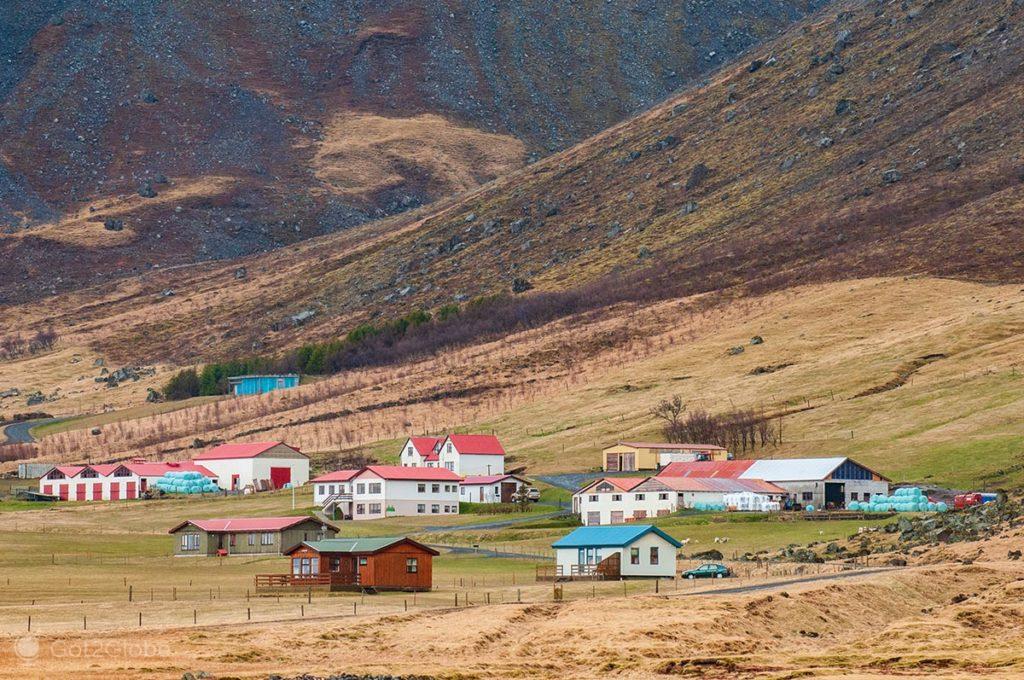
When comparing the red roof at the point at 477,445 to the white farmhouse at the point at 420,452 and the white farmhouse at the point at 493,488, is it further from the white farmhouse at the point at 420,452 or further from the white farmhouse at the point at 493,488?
the white farmhouse at the point at 493,488

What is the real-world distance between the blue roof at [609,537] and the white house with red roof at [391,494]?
153ft

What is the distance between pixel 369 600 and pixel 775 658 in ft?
80.7

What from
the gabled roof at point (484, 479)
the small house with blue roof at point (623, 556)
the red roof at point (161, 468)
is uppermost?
the red roof at point (161, 468)

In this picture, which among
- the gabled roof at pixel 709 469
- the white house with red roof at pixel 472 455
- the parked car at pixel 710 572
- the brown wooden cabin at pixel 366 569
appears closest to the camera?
the brown wooden cabin at pixel 366 569

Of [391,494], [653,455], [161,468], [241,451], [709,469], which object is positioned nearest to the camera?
[709,469]

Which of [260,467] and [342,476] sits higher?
[260,467]

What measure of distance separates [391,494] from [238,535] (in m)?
30.1

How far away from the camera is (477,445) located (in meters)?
163

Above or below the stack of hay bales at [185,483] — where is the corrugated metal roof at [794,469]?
below

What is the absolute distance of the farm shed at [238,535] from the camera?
11400 centimetres

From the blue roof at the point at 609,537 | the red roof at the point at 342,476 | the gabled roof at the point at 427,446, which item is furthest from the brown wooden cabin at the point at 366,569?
the gabled roof at the point at 427,446

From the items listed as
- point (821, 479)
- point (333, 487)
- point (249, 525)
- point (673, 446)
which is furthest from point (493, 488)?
point (249, 525)

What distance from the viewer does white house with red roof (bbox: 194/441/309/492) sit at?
543ft

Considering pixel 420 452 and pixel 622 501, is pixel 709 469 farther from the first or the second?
pixel 420 452
